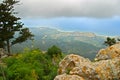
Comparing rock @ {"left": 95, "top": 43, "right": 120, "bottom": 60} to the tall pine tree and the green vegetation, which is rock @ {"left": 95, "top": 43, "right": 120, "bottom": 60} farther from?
the tall pine tree

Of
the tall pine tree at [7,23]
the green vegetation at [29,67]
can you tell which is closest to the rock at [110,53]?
the green vegetation at [29,67]

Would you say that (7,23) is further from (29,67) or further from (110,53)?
(110,53)

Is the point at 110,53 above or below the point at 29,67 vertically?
above

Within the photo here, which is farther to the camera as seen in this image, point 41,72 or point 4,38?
point 4,38

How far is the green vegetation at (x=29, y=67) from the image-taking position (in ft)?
104

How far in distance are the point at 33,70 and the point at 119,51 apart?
47.8 feet

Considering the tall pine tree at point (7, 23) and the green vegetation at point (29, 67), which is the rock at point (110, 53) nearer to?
the green vegetation at point (29, 67)

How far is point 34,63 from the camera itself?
3631cm

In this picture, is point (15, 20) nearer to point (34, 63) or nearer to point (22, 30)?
point (22, 30)

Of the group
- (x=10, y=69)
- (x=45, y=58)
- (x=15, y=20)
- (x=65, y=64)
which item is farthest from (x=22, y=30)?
(x=65, y=64)

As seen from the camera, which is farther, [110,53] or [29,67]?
[29,67]

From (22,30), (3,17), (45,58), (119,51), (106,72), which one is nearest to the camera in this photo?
(106,72)

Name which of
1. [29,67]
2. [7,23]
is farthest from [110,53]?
[7,23]

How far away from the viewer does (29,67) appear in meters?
34.3
